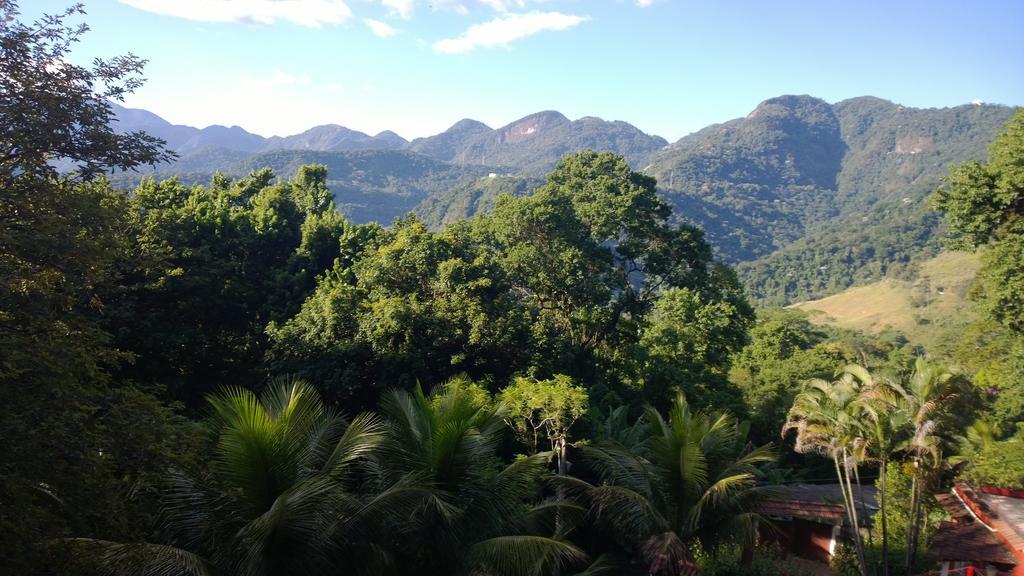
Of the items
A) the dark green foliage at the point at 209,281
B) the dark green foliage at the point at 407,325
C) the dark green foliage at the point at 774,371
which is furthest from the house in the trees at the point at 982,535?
the dark green foliage at the point at 209,281

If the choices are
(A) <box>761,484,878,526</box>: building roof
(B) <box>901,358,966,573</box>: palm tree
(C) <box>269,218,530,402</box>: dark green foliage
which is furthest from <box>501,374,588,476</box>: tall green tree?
(B) <box>901,358,966,573</box>: palm tree

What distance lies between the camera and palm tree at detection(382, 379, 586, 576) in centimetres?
649

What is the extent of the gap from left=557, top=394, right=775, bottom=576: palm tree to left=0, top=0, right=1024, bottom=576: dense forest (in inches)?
1.8

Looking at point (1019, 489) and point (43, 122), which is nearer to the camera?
point (43, 122)

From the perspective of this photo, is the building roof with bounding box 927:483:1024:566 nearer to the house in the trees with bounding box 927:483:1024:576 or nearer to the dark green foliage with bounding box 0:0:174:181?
the house in the trees with bounding box 927:483:1024:576

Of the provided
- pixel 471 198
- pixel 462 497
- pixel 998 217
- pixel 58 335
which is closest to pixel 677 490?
pixel 462 497

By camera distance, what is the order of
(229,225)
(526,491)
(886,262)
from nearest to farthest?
(526,491), (229,225), (886,262)

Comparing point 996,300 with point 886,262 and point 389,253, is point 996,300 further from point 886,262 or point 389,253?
point 886,262

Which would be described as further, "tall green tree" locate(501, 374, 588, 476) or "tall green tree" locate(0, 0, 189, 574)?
"tall green tree" locate(501, 374, 588, 476)

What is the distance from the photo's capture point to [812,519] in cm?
1348

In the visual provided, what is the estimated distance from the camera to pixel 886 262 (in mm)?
130000

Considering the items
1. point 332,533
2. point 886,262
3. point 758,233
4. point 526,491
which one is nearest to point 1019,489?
point 526,491

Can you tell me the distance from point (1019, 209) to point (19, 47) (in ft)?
65.1

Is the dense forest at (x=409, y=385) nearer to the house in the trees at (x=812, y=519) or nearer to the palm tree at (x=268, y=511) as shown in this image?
the palm tree at (x=268, y=511)
